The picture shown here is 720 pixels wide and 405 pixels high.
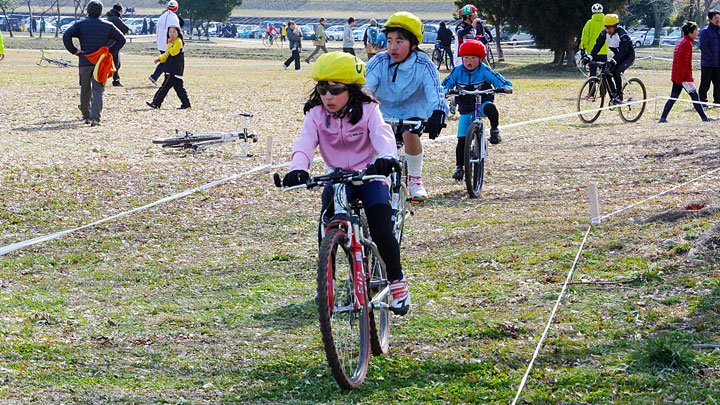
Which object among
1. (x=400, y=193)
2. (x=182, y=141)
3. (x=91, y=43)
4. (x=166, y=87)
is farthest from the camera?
(x=166, y=87)

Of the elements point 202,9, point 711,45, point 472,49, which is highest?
point 202,9

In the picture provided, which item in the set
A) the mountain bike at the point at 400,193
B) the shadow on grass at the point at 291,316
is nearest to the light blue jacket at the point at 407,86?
the mountain bike at the point at 400,193

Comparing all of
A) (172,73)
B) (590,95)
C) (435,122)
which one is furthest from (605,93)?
(435,122)

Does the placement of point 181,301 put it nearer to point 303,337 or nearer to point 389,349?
point 303,337

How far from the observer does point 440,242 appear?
834cm

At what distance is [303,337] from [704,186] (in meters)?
6.00

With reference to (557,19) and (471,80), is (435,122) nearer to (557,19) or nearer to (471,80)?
(471,80)

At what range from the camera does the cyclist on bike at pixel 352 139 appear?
5.02m

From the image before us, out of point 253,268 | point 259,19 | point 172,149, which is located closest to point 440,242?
point 253,268

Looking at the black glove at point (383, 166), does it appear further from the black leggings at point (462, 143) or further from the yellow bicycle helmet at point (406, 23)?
the black leggings at point (462, 143)

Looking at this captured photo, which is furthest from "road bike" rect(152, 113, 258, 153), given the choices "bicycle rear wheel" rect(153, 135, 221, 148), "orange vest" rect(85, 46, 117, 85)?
"orange vest" rect(85, 46, 117, 85)

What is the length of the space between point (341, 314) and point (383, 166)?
2.59 feet

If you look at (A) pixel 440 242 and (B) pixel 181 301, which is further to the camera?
(A) pixel 440 242

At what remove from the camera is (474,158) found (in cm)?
1044
